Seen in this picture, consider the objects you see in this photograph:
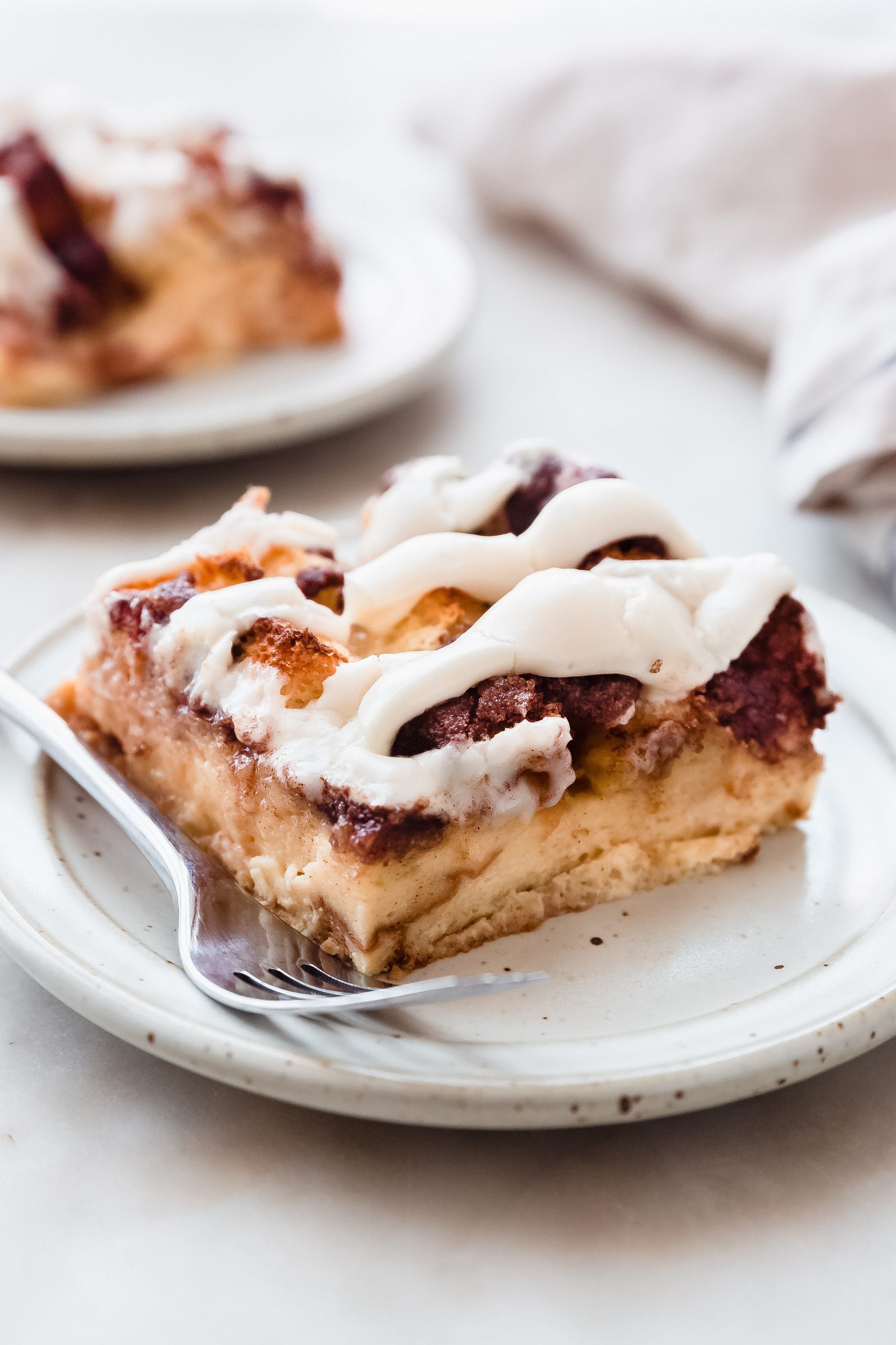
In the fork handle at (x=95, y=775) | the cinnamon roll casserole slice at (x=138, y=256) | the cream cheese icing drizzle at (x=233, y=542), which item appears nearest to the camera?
the fork handle at (x=95, y=775)

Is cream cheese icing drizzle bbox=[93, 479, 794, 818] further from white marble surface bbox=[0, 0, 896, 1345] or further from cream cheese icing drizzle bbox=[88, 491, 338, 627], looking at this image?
white marble surface bbox=[0, 0, 896, 1345]

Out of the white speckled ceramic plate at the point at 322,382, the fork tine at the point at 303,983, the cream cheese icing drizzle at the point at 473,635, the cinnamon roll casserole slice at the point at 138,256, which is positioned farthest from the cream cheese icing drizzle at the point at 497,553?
the cinnamon roll casserole slice at the point at 138,256

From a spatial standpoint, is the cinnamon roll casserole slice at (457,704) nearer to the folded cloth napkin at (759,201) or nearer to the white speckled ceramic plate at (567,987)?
the white speckled ceramic plate at (567,987)

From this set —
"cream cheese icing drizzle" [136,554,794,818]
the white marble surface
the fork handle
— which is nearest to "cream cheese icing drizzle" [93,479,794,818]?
"cream cheese icing drizzle" [136,554,794,818]

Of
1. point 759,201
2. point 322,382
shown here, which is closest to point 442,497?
point 322,382

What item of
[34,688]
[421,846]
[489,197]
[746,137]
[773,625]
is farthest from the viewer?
[489,197]

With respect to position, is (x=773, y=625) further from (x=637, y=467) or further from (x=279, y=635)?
(x=637, y=467)

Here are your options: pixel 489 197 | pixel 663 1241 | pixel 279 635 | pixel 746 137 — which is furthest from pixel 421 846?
pixel 489 197
